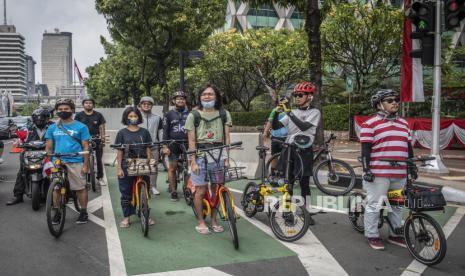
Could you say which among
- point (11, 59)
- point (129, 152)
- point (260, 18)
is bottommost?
point (129, 152)

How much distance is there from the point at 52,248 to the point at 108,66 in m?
37.6

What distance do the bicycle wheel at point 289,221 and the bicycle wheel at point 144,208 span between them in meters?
1.55

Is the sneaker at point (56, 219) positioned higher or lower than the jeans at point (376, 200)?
lower

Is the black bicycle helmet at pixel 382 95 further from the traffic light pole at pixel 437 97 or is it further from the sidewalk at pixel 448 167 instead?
the traffic light pole at pixel 437 97

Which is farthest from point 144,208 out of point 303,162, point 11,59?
point 11,59

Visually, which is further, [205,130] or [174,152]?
[174,152]

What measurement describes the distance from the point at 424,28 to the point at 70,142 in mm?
7672

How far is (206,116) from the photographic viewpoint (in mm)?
5293

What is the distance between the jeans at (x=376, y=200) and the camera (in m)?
4.89

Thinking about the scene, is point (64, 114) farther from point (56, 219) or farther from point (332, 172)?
point (332, 172)

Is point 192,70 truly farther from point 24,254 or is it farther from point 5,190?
point 24,254

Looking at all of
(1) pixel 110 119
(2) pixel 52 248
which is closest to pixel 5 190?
(2) pixel 52 248

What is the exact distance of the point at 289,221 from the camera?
5305mm

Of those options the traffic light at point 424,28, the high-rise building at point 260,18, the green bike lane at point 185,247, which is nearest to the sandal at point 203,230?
the green bike lane at point 185,247
